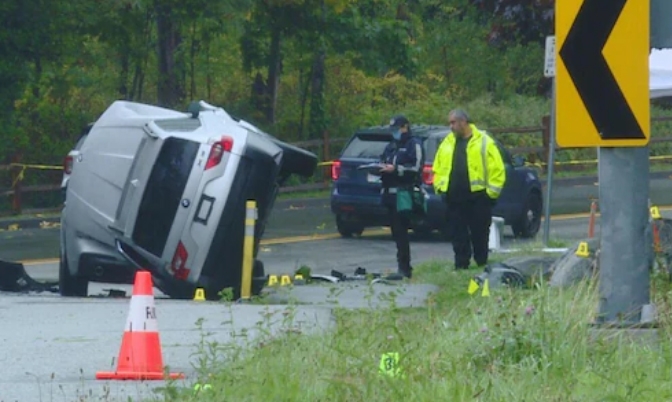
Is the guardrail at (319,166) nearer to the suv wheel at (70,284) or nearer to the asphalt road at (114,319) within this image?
the asphalt road at (114,319)

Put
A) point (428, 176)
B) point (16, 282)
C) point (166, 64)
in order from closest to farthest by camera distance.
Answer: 1. point (16, 282)
2. point (428, 176)
3. point (166, 64)

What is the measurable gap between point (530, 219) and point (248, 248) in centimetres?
1013

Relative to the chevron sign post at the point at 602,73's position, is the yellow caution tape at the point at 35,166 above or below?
below

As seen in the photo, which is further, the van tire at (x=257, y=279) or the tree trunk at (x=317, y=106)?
the tree trunk at (x=317, y=106)

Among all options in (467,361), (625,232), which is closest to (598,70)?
(625,232)

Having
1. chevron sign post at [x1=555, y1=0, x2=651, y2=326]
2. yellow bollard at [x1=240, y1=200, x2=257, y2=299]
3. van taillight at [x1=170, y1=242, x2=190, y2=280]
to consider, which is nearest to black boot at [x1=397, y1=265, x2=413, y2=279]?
yellow bollard at [x1=240, y1=200, x2=257, y2=299]

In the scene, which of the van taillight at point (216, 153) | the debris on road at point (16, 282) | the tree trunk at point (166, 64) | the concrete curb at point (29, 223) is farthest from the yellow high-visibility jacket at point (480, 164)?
the tree trunk at point (166, 64)

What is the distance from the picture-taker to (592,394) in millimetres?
6551

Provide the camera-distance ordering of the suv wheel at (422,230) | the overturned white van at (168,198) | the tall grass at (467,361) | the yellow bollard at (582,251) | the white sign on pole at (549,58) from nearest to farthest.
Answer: the tall grass at (467,361) < the yellow bollard at (582,251) < the overturned white van at (168,198) < the white sign on pole at (549,58) < the suv wheel at (422,230)

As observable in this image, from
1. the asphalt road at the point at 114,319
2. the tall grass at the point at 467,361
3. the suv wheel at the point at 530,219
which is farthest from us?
the suv wheel at the point at 530,219

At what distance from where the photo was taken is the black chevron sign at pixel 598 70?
23.3ft

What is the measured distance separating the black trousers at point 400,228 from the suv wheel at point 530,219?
279 inches

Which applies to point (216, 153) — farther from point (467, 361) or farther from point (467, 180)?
point (467, 361)

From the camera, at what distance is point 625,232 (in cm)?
737
